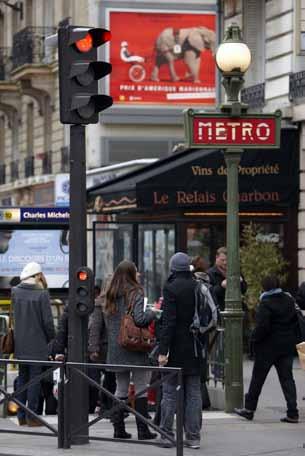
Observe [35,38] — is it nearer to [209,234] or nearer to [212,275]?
[209,234]

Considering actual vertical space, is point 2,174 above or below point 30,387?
above

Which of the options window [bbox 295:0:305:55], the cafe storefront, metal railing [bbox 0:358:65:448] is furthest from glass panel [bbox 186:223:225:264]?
metal railing [bbox 0:358:65:448]

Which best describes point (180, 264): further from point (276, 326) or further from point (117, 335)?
point (276, 326)

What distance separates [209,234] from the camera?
22766 mm

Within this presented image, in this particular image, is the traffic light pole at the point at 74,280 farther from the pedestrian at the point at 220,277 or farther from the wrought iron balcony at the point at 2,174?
the wrought iron balcony at the point at 2,174

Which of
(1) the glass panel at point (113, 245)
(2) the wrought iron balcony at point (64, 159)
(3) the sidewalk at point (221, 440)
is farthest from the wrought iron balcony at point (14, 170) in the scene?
(3) the sidewalk at point (221, 440)

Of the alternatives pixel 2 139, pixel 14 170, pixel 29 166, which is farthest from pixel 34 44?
pixel 2 139

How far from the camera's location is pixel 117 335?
12.8 m

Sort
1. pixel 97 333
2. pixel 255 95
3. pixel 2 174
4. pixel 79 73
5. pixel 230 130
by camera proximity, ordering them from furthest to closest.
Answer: pixel 2 174 → pixel 255 95 → pixel 230 130 → pixel 97 333 → pixel 79 73

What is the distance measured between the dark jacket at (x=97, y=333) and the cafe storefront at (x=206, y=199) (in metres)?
8.30

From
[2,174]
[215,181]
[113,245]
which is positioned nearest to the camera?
[215,181]

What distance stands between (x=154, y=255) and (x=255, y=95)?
136 inches

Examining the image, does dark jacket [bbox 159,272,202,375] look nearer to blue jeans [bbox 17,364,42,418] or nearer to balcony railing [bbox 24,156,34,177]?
blue jeans [bbox 17,364,42,418]

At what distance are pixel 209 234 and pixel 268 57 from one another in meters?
3.46
